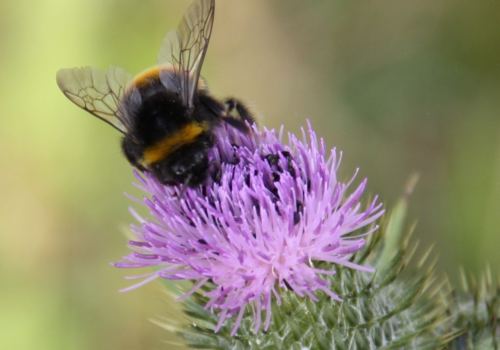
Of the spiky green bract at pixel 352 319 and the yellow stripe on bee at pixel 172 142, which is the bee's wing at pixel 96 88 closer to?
the yellow stripe on bee at pixel 172 142

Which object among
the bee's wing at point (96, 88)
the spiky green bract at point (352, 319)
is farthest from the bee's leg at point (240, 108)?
the spiky green bract at point (352, 319)

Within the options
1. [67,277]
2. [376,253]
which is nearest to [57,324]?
[67,277]

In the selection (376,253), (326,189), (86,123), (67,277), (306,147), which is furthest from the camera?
(86,123)

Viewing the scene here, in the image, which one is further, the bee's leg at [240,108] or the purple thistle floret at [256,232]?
the bee's leg at [240,108]

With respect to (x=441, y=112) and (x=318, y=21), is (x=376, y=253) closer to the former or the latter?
(x=441, y=112)

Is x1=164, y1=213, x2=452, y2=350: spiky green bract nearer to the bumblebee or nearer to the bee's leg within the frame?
the bumblebee

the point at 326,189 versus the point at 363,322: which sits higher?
the point at 326,189

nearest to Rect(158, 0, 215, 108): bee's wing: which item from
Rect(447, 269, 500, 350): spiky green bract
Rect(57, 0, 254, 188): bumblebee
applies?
Rect(57, 0, 254, 188): bumblebee
